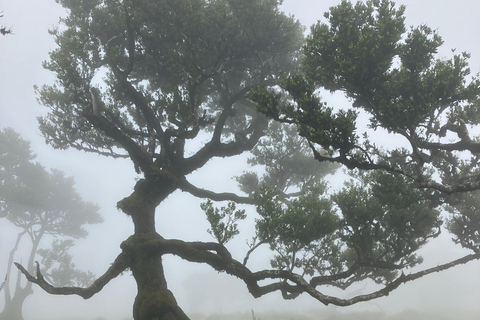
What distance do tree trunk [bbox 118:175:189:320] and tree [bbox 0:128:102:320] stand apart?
3608cm

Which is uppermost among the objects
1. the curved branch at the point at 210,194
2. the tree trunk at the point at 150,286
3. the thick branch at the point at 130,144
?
the thick branch at the point at 130,144

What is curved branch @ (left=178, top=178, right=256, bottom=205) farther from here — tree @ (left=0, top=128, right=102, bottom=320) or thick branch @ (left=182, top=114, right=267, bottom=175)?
tree @ (left=0, top=128, right=102, bottom=320)

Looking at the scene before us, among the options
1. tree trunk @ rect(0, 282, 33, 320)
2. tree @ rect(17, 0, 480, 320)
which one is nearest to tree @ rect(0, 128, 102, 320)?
tree trunk @ rect(0, 282, 33, 320)

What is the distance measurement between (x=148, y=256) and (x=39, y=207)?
4702 centimetres

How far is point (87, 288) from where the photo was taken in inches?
470

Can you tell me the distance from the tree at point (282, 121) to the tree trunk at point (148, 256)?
6 centimetres

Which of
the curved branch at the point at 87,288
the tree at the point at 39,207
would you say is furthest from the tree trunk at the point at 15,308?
the curved branch at the point at 87,288

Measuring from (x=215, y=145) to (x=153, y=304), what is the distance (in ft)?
35.3

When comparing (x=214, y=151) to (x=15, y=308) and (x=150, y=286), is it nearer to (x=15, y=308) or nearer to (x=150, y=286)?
(x=150, y=286)

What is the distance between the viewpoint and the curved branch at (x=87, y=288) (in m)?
11.5

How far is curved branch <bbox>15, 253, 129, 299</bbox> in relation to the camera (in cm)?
1146

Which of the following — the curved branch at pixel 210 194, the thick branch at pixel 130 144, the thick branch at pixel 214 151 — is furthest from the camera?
the curved branch at pixel 210 194

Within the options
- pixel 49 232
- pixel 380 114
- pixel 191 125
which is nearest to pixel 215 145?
pixel 191 125

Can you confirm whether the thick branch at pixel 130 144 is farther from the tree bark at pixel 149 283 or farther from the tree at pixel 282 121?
the tree bark at pixel 149 283
